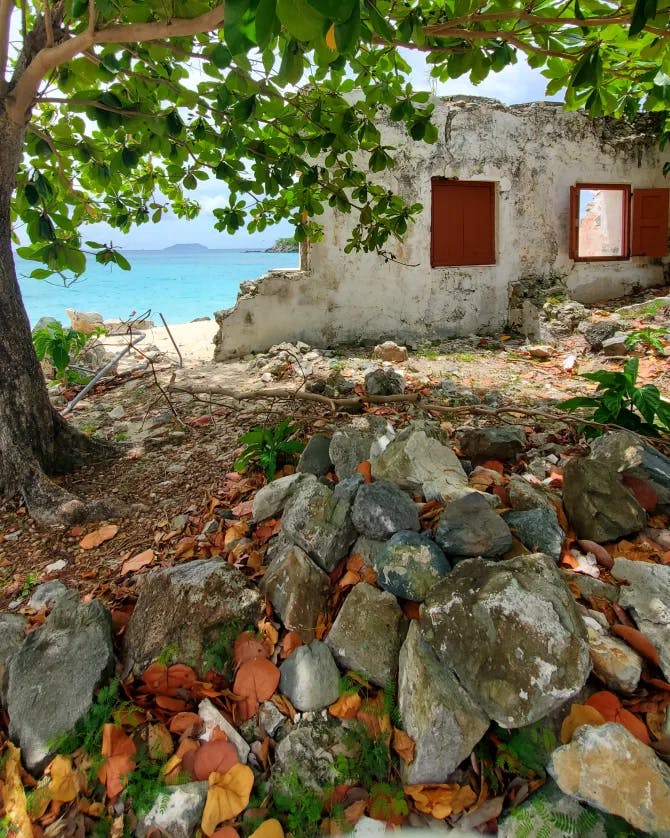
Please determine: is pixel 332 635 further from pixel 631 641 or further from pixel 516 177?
pixel 516 177

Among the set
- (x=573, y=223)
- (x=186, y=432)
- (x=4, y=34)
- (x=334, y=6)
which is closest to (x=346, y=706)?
(x=334, y=6)

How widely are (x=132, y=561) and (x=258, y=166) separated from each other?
2342 mm

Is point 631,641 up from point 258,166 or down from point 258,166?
down

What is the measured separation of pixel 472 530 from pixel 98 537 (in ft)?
5.56

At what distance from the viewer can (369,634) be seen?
1692mm

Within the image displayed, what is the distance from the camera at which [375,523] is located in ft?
6.48

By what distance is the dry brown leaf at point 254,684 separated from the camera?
161 cm

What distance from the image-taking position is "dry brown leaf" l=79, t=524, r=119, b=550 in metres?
2.46

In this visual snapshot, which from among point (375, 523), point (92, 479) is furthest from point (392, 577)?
point (92, 479)

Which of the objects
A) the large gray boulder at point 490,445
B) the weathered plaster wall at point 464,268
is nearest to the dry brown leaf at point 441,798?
the large gray boulder at point 490,445

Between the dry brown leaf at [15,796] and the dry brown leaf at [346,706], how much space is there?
81cm

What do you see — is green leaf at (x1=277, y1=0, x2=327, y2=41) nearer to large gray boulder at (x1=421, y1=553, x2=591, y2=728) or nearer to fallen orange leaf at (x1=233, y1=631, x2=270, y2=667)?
large gray boulder at (x1=421, y1=553, x2=591, y2=728)

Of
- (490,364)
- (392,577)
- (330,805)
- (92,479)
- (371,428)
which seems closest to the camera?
(330,805)

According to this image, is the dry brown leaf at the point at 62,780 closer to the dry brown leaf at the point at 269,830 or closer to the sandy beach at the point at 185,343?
the dry brown leaf at the point at 269,830
